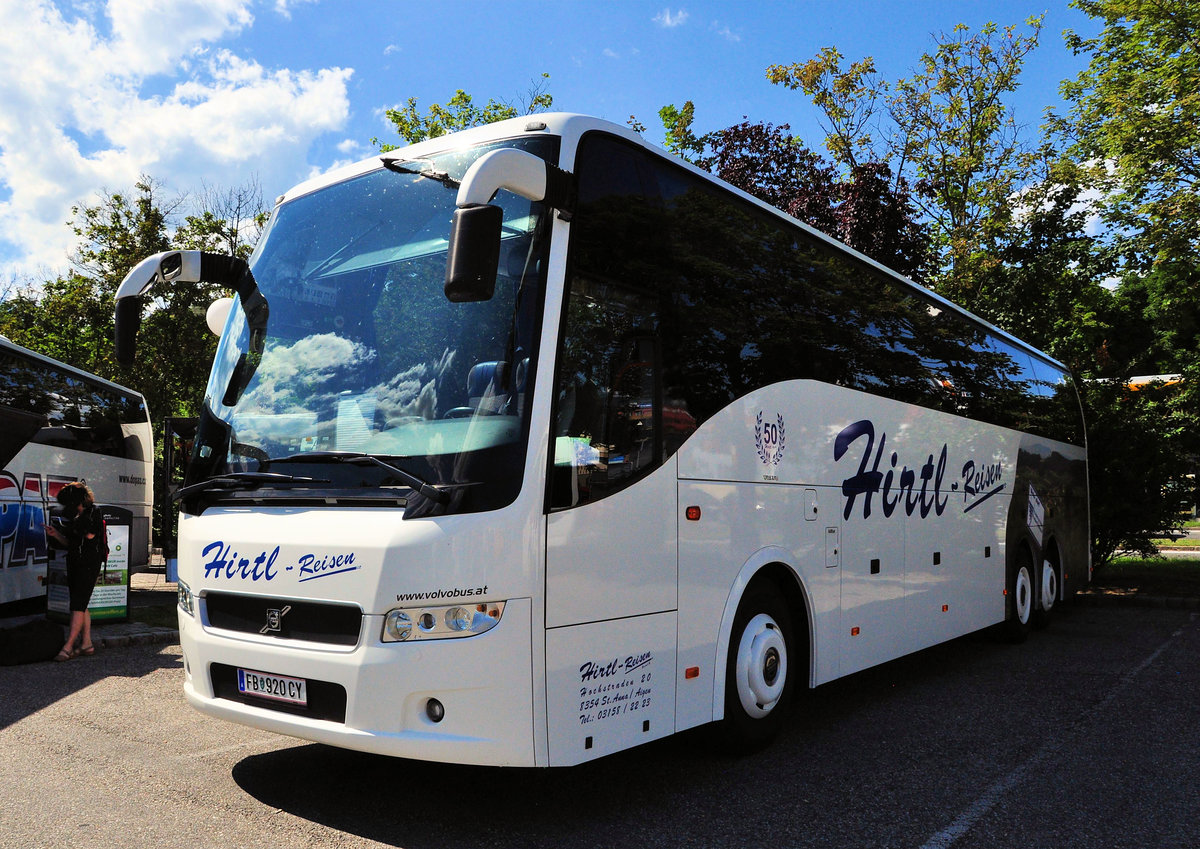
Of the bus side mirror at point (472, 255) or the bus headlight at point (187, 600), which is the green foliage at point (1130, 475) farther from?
the bus headlight at point (187, 600)

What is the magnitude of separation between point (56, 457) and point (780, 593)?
1146cm

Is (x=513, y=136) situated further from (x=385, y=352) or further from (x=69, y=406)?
(x=69, y=406)

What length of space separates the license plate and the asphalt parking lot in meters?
0.62

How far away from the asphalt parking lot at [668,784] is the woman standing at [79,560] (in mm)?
1550

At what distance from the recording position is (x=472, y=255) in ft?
12.4

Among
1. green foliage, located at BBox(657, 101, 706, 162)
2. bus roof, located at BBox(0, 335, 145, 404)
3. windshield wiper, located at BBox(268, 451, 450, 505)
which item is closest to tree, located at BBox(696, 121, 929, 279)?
green foliage, located at BBox(657, 101, 706, 162)

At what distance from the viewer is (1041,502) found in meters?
12.0

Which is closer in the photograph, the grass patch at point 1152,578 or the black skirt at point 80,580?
the black skirt at point 80,580

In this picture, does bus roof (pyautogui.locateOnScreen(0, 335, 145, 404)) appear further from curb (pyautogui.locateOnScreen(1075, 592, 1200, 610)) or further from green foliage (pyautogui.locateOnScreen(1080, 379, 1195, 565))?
green foliage (pyautogui.locateOnScreen(1080, 379, 1195, 565))

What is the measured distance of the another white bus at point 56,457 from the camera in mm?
11727

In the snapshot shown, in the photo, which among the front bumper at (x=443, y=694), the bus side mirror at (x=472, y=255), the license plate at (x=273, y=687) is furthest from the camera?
the license plate at (x=273, y=687)

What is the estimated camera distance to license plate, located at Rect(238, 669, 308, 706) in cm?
431

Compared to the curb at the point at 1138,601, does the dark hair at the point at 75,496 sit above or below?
above

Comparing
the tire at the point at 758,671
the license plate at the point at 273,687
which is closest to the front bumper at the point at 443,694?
the license plate at the point at 273,687
